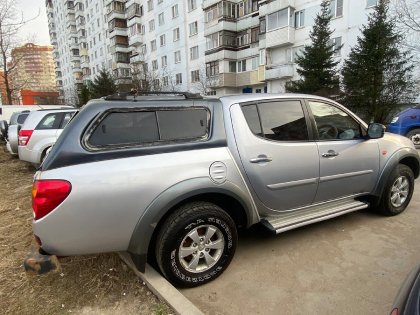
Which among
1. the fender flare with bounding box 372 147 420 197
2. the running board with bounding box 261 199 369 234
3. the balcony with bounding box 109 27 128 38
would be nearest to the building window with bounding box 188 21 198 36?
the balcony with bounding box 109 27 128 38

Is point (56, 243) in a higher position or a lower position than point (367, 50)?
lower

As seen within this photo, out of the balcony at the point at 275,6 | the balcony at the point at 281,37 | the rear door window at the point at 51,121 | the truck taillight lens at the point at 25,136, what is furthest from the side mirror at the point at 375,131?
the balcony at the point at 275,6

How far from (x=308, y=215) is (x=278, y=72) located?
24746 mm

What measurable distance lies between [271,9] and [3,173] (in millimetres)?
25792

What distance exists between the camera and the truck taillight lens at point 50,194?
1895 millimetres

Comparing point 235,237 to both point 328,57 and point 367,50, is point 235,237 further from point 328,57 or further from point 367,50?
point 328,57

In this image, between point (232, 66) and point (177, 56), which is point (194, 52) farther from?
point (232, 66)

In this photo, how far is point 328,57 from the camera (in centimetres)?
1778

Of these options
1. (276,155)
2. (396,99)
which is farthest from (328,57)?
(276,155)

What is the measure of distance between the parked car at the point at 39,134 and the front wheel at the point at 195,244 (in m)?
5.69

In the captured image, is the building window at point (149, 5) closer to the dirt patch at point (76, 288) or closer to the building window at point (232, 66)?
the building window at point (232, 66)

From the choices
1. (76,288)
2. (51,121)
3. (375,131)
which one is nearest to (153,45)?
(51,121)

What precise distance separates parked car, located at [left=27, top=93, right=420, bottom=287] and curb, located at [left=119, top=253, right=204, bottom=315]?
0.32 ft

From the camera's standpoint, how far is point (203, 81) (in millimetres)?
32719
